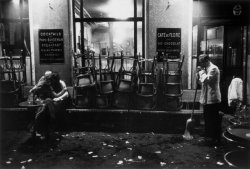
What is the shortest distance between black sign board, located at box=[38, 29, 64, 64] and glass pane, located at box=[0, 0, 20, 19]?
135 centimetres

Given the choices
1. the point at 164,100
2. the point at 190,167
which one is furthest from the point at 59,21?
the point at 190,167

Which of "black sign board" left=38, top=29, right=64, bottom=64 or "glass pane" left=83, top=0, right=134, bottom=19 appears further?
"glass pane" left=83, top=0, right=134, bottom=19

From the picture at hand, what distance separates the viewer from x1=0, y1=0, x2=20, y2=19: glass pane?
33.0 feet

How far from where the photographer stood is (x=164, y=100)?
27.7 ft

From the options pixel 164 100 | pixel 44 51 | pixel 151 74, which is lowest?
pixel 164 100

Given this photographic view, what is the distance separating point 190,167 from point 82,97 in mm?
4162

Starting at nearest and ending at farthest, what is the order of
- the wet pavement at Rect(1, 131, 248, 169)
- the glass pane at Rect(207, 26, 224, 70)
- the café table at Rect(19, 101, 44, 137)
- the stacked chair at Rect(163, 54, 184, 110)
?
the wet pavement at Rect(1, 131, 248, 169), the café table at Rect(19, 101, 44, 137), the stacked chair at Rect(163, 54, 184, 110), the glass pane at Rect(207, 26, 224, 70)

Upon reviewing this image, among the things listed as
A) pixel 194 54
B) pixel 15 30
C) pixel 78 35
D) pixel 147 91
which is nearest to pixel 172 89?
pixel 147 91

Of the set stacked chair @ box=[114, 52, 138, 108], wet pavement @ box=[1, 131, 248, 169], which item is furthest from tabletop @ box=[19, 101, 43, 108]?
stacked chair @ box=[114, 52, 138, 108]

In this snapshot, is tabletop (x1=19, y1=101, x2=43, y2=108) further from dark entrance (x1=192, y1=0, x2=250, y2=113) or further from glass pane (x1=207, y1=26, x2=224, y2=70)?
glass pane (x1=207, y1=26, x2=224, y2=70)

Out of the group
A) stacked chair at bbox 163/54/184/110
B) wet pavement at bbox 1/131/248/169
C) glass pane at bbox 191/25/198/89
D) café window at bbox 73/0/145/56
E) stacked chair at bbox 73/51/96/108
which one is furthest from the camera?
café window at bbox 73/0/145/56

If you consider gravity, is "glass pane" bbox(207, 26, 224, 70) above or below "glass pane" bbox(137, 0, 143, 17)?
below

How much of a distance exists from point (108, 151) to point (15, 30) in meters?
6.21

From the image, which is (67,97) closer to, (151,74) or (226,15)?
(151,74)
